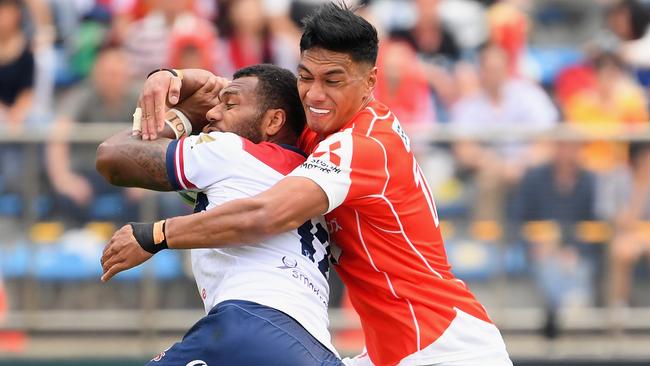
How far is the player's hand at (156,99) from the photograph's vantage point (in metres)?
5.46

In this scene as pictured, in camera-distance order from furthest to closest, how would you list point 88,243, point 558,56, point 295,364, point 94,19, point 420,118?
1. point 558,56
2. point 94,19
3. point 420,118
4. point 88,243
5. point 295,364

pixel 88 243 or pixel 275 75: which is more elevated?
pixel 275 75

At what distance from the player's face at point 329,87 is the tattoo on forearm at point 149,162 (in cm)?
67

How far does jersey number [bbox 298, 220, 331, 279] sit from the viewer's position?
5355 millimetres

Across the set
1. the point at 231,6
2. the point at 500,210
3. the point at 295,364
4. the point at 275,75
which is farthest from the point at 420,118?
the point at 295,364

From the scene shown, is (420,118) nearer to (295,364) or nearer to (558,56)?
Result: (558,56)

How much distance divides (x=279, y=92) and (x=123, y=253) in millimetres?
1100

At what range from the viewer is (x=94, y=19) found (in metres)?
11.4

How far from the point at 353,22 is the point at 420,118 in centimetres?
492

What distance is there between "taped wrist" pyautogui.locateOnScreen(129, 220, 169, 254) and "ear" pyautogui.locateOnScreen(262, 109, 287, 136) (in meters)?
0.77

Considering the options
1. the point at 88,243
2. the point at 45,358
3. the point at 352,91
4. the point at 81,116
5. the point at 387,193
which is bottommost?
the point at 45,358

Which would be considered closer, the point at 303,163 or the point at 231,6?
the point at 303,163

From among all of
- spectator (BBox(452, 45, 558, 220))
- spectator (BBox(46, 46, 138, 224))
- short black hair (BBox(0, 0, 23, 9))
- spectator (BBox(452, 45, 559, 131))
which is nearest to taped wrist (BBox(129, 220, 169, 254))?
spectator (BBox(46, 46, 138, 224))

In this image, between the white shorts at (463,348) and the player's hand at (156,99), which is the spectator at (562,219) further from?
the player's hand at (156,99)
